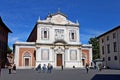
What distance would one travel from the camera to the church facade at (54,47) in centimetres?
4972

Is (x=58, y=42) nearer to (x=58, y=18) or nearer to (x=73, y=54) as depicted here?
(x=73, y=54)

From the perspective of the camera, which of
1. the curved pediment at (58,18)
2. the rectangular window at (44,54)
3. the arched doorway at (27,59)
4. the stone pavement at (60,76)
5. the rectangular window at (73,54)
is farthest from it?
the curved pediment at (58,18)

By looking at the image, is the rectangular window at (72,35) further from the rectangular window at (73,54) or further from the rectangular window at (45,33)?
the rectangular window at (45,33)

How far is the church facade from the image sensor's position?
49.7 metres

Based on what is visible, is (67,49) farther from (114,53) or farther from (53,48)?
(114,53)

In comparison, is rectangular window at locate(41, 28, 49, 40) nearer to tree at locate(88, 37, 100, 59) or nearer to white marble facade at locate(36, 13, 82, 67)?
white marble facade at locate(36, 13, 82, 67)

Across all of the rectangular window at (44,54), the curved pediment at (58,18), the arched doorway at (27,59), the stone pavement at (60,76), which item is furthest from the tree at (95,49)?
the stone pavement at (60,76)

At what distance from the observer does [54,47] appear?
168 ft

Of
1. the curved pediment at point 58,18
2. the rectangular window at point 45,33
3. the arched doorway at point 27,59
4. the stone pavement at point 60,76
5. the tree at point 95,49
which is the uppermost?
the curved pediment at point 58,18

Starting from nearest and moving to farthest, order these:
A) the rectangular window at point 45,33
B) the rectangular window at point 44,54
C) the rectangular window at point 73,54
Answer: the rectangular window at point 44,54 → the rectangular window at point 45,33 → the rectangular window at point 73,54

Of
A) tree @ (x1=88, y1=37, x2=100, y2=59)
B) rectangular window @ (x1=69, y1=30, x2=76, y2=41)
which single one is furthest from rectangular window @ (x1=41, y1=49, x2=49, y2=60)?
tree @ (x1=88, y1=37, x2=100, y2=59)

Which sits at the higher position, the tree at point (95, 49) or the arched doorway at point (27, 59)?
the tree at point (95, 49)

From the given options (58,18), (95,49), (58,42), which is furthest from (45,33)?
(95,49)

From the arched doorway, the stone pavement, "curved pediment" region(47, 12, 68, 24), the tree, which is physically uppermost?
"curved pediment" region(47, 12, 68, 24)
